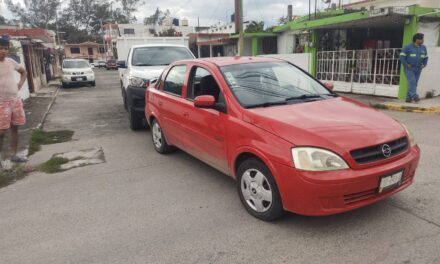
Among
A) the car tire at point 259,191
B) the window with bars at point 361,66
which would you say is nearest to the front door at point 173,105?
the car tire at point 259,191

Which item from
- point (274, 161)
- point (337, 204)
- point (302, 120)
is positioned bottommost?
point (337, 204)

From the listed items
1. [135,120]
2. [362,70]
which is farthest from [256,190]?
[362,70]

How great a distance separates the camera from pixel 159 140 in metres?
6.14

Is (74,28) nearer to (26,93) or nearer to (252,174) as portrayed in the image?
(26,93)

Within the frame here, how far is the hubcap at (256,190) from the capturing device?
3.47m

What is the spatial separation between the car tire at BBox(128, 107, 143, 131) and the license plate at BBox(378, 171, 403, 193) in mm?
5697

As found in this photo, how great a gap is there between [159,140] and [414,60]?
7500 millimetres

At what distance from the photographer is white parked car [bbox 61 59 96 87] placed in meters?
20.6

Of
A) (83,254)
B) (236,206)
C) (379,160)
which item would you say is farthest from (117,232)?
(379,160)

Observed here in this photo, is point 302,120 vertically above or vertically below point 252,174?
above

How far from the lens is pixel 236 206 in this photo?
157 inches

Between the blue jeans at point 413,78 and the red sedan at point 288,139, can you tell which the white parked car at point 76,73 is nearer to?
the blue jeans at point 413,78

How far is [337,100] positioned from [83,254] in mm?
3127

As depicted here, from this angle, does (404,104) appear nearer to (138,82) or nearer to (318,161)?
(138,82)
